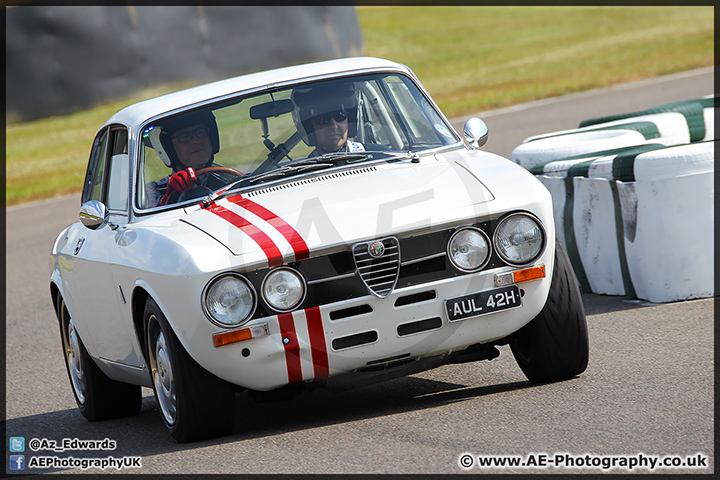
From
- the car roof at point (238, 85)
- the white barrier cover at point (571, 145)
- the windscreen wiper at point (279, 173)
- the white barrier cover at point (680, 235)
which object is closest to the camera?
the windscreen wiper at point (279, 173)

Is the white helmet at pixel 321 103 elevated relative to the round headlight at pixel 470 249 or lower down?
elevated

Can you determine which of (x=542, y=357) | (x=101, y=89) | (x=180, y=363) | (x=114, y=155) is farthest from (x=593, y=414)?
(x=101, y=89)

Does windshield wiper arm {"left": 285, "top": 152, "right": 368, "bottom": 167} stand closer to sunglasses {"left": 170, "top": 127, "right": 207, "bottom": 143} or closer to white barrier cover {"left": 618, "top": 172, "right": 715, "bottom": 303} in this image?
sunglasses {"left": 170, "top": 127, "right": 207, "bottom": 143}

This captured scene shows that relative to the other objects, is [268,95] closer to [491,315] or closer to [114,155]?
[114,155]

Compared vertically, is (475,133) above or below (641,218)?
above

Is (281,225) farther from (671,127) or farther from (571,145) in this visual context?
(671,127)

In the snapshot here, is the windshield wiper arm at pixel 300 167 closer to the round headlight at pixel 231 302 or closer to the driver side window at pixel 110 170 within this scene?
the driver side window at pixel 110 170

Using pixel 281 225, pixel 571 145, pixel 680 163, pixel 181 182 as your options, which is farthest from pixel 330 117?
pixel 571 145

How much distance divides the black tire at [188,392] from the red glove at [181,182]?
767 millimetres

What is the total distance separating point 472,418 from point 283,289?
102 centimetres

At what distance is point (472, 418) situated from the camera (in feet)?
15.9

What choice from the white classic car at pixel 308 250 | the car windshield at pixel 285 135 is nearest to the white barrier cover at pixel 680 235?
the white classic car at pixel 308 250

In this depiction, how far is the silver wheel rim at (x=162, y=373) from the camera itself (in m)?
5.07

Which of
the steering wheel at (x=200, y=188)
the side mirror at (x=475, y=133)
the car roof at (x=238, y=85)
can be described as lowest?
the steering wheel at (x=200, y=188)
